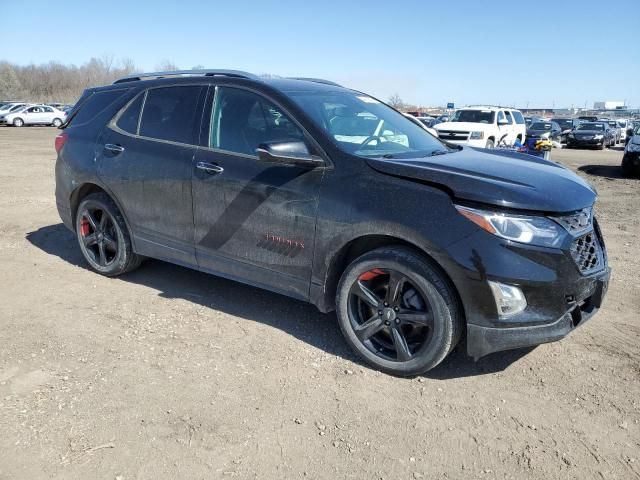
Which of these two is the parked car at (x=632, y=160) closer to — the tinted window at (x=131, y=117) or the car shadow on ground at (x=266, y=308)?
the car shadow on ground at (x=266, y=308)

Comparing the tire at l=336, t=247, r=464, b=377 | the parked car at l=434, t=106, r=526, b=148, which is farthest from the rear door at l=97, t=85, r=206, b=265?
the parked car at l=434, t=106, r=526, b=148

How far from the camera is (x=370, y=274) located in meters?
3.39

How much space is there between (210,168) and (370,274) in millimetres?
1478

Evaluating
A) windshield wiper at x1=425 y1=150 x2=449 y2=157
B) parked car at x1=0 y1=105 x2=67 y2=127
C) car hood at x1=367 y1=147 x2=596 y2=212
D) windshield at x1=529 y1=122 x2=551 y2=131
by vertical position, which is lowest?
parked car at x1=0 y1=105 x2=67 y2=127

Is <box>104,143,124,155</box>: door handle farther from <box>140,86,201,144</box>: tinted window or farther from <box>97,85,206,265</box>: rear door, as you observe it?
<box>140,86,201,144</box>: tinted window

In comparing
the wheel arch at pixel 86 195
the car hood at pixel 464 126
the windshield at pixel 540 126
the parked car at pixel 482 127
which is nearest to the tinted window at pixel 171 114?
the wheel arch at pixel 86 195

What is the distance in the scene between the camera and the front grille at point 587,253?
311 cm

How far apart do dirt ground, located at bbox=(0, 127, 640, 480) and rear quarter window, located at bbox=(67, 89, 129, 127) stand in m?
1.63

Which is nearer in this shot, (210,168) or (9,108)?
(210,168)

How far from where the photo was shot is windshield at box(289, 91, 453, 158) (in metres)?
3.70

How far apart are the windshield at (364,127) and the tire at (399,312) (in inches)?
31.7

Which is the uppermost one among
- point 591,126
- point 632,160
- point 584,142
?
point 632,160

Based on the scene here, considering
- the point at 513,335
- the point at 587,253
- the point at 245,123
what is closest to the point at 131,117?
the point at 245,123

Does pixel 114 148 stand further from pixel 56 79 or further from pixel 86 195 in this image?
pixel 56 79
